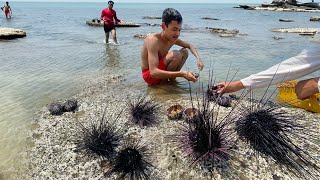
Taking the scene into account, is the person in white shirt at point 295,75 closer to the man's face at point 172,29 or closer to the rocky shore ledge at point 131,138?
the rocky shore ledge at point 131,138

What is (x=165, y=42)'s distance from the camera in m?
5.31

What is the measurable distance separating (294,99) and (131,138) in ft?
8.78

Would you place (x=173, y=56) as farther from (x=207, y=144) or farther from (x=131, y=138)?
(x=207, y=144)

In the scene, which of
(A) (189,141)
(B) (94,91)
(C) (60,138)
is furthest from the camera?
(B) (94,91)

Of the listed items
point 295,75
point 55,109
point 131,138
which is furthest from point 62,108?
point 295,75

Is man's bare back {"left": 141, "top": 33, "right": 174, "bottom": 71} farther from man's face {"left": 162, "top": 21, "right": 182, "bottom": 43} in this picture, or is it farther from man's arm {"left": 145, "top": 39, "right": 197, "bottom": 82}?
man's face {"left": 162, "top": 21, "right": 182, "bottom": 43}

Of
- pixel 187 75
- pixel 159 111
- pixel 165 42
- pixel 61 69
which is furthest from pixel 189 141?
pixel 61 69

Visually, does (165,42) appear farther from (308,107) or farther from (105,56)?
(105,56)

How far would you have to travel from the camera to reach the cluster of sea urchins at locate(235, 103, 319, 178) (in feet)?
9.64

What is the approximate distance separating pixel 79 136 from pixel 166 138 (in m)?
1.01

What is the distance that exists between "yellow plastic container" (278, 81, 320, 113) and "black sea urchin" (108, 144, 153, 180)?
2.64 meters

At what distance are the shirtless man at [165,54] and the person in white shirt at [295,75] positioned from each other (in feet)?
2.37

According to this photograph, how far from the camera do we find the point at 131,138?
11.6 ft

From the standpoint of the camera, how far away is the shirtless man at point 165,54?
15.0 ft
